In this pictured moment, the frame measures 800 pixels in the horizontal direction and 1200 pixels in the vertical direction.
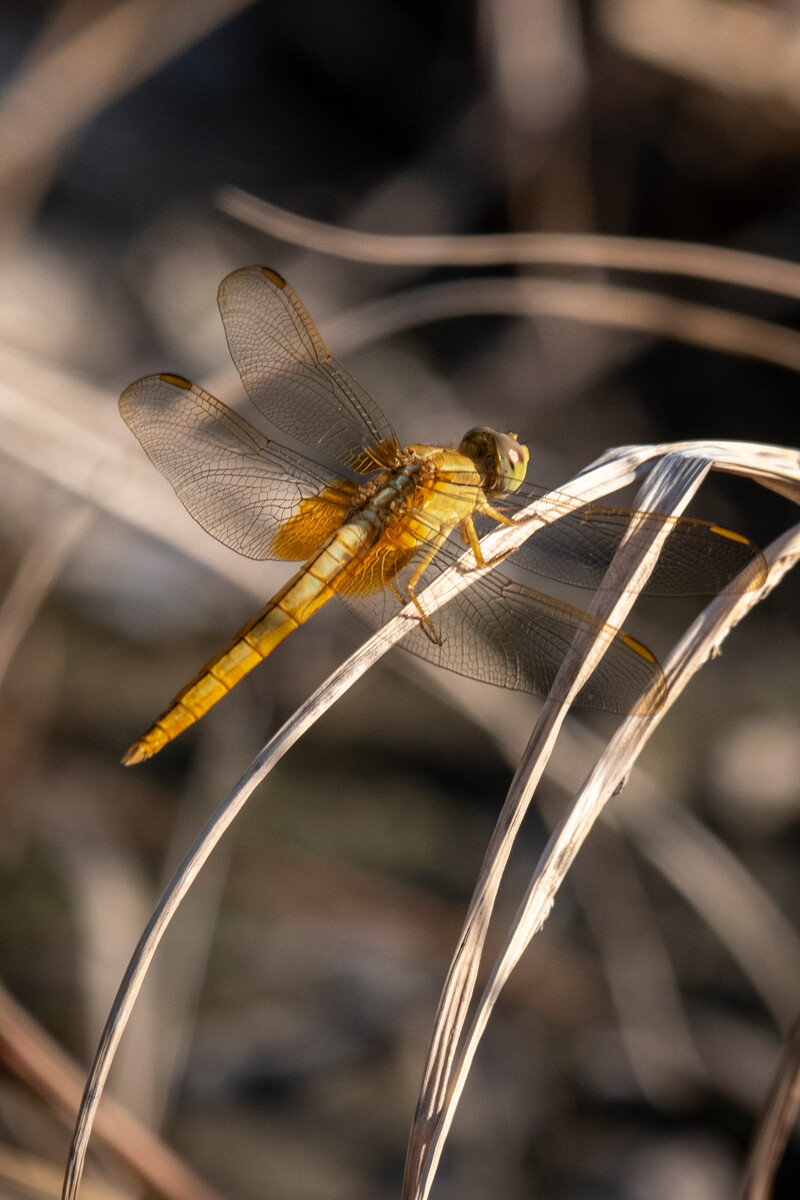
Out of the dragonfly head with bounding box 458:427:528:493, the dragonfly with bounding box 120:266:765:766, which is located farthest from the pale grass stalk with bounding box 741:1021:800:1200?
the dragonfly head with bounding box 458:427:528:493

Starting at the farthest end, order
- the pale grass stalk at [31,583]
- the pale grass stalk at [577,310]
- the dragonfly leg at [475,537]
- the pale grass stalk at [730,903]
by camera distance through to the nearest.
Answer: the pale grass stalk at [730,903] < the pale grass stalk at [577,310] < the pale grass stalk at [31,583] < the dragonfly leg at [475,537]

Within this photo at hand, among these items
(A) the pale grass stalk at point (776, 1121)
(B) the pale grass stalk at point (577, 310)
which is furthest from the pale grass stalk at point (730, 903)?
(B) the pale grass stalk at point (577, 310)

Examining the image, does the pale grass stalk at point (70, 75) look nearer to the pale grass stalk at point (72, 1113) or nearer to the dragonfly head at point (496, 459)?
the dragonfly head at point (496, 459)

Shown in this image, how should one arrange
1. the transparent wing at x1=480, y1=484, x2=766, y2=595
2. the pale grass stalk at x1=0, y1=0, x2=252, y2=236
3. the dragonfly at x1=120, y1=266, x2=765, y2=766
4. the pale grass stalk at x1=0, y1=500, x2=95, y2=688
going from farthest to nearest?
the pale grass stalk at x1=0, y1=0, x2=252, y2=236
the pale grass stalk at x1=0, y1=500, x2=95, y2=688
the dragonfly at x1=120, y1=266, x2=765, y2=766
the transparent wing at x1=480, y1=484, x2=766, y2=595

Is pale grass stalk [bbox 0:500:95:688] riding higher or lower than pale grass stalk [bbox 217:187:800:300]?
lower

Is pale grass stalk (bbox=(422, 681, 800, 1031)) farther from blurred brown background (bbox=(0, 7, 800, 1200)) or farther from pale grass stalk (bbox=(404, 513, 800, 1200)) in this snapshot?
pale grass stalk (bbox=(404, 513, 800, 1200))

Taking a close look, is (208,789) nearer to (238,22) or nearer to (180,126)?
(180,126)

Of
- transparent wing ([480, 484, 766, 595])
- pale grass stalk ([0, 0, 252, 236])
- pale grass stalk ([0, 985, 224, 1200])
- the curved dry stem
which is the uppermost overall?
pale grass stalk ([0, 0, 252, 236])

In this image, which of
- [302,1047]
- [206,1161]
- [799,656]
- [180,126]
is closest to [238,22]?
[180,126]
